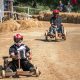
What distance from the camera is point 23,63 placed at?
1290 centimetres

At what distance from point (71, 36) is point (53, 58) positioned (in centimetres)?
830

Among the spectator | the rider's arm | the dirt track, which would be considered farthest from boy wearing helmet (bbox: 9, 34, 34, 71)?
the spectator

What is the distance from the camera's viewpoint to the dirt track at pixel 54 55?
1320cm

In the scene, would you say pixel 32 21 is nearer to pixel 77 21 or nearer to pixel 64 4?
pixel 77 21

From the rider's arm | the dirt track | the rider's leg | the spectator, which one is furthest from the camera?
the spectator

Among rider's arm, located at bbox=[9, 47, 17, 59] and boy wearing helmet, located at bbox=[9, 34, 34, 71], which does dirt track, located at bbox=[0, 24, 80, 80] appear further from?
rider's arm, located at bbox=[9, 47, 17, 59]

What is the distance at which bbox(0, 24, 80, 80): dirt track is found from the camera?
13.2 metres

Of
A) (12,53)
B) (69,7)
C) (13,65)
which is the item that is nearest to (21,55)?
(12,53)

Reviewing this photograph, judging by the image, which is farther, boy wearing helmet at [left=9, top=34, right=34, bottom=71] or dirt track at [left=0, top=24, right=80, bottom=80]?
dirt track at [left=0, top=24, right=80, bottom=80]

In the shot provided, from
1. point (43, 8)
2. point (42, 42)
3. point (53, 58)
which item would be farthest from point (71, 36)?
point (43, 8)

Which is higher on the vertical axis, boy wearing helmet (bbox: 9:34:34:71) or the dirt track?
boy wearing helmet (bbox: 9:34:34:71)

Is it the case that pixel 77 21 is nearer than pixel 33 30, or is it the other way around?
pixel 33 30

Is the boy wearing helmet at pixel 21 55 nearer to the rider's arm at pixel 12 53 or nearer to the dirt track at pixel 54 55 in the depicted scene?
the rider's arm at pixel 12 53

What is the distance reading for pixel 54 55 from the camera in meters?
17.1
